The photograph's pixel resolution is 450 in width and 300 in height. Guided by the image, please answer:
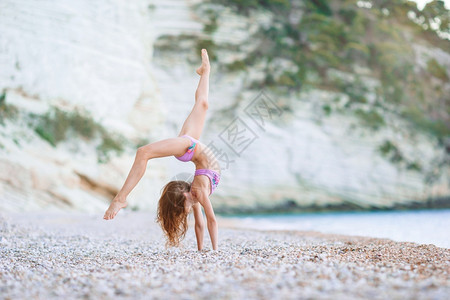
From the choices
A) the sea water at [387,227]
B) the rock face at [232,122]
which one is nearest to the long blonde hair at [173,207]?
the sea water at [387,227]

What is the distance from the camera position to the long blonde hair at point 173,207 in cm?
397

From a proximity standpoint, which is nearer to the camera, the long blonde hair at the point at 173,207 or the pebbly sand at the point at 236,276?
the pebbly sand at the point at 236,276

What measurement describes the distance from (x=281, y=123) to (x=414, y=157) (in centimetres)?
572

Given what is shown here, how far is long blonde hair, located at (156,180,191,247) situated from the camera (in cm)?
397

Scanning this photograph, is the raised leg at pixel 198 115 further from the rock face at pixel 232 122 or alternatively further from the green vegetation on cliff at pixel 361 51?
the green vegetation on cliff at pixel 361 51

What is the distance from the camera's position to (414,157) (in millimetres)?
18391

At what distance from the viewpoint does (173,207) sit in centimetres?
400

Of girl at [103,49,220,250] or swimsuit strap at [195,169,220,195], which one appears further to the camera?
swimsuit strap at [195,169,220,195]

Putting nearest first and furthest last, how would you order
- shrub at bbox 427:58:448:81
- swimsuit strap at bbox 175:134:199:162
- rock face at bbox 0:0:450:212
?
swimsuit strap at bbox 175:134:199:162 → rock face at bbox 0:0:450:212 → shrub at bbox 427:58:448:81

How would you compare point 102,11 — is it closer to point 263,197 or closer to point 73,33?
point 73,33

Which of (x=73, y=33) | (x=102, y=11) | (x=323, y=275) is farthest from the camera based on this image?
(x=102, y=11)

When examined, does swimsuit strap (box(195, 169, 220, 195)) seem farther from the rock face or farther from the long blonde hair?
the rock face

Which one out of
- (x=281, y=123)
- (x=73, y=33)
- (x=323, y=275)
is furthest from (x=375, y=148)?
(x=323, y=275)

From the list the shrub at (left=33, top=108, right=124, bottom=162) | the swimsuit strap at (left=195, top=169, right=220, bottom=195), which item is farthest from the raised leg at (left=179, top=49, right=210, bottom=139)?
the shrub at (left=33, top=108, right=124, bottom=162)
